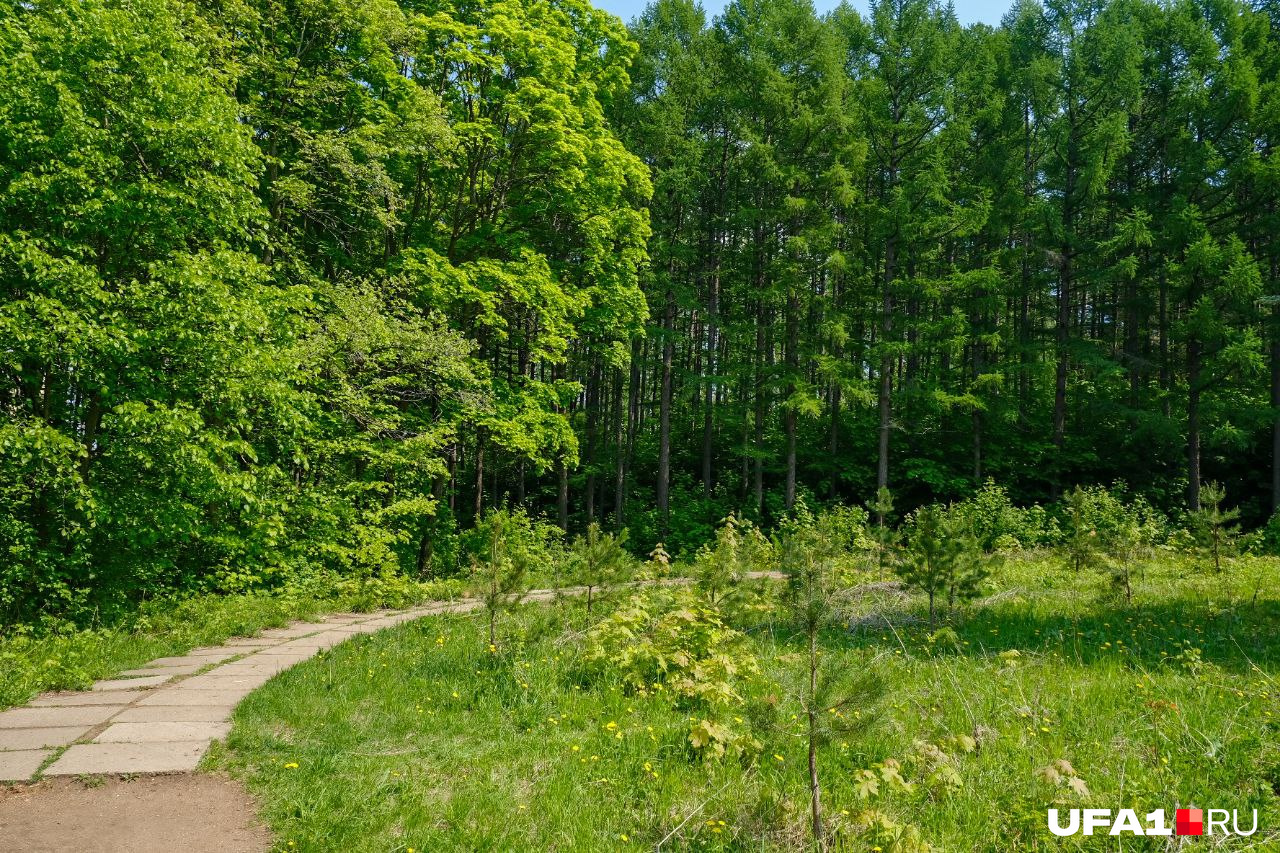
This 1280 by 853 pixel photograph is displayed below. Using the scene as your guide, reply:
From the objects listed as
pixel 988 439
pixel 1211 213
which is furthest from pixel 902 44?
pixel 988 439

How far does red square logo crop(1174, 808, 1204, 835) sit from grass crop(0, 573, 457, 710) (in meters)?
7.89

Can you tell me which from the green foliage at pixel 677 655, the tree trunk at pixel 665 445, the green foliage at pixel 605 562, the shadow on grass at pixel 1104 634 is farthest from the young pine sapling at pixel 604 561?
the tree trunk at pixel 665 445

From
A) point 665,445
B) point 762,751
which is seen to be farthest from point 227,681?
point 665,445

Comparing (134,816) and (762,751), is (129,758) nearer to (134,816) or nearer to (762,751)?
(134,816)

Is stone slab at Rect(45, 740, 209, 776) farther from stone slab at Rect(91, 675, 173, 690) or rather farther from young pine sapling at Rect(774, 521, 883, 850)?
young pine sapling at Rect(774, 521, 883, 850)

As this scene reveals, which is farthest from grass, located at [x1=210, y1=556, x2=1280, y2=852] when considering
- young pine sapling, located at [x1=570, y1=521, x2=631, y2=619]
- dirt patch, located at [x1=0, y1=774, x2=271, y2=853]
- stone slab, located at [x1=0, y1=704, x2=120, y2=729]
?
stone slab, located at [x1=0, y1=704, x2=120, y2=729]

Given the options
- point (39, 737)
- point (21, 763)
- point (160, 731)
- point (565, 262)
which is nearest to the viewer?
point (21, 763)

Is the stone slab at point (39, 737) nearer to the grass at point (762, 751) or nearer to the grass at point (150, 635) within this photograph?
the grass at point (150, 635)

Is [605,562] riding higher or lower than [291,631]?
higher

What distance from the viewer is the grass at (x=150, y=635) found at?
5.48 m

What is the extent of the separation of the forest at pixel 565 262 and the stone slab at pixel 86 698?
267 cm

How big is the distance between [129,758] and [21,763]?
1.91 ft

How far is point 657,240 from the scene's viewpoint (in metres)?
20.8

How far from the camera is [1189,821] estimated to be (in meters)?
3.17
